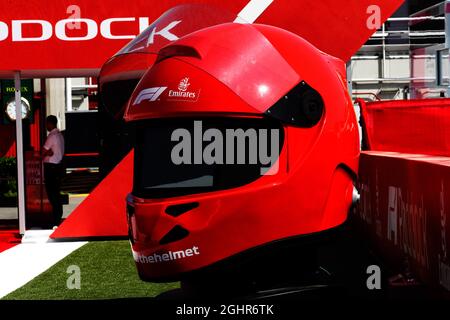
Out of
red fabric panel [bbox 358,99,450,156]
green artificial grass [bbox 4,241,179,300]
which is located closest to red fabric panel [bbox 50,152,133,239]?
green artificial grass [bbox 4,241,179,300]

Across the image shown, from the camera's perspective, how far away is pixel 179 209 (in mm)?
3178

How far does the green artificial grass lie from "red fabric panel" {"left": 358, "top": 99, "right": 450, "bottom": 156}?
82.0 inches

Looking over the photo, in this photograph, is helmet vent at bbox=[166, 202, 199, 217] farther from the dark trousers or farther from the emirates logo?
the dark trousers

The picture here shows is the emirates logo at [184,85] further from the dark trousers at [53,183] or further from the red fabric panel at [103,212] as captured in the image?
the dark trousers at [53,183]

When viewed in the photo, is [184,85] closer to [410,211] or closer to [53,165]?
[410,211]

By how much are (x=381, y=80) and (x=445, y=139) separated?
13903 millimetres

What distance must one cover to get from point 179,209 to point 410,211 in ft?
4.86

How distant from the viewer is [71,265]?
809 centimetres

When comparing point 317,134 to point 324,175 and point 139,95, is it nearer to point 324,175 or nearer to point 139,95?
point 324,175

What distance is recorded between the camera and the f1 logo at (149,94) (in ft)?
10.7

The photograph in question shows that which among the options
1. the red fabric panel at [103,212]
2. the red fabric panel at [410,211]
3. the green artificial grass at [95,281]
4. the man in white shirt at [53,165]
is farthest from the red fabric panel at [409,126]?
the man in white shirt at [53,165]

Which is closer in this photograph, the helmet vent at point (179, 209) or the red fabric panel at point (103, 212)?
the helmet vent at point (179, 209)

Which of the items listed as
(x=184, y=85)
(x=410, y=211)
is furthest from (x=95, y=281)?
(x=184, y=85)

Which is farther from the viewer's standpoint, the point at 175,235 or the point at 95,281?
the point at 95,281
